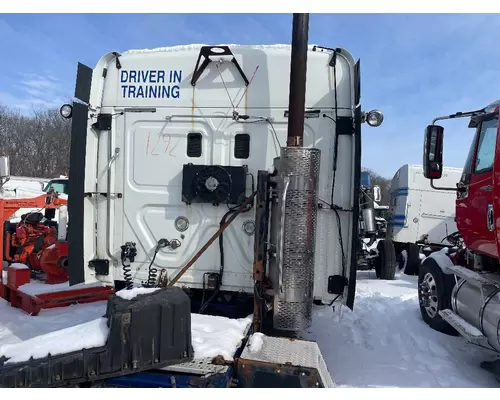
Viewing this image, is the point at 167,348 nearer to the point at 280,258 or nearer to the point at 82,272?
the point at 280,258

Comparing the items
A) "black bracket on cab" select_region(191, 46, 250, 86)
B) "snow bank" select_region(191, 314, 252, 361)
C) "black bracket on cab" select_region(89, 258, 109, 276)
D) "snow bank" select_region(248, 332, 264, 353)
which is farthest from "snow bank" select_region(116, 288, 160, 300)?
"black bracket on cab" select_region(191, 46, 250, 86)

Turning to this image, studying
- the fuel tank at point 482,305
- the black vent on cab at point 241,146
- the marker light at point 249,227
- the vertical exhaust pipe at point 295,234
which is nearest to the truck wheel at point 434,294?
the fuel tank at point 482,305

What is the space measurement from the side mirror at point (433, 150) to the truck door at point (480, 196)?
42cm

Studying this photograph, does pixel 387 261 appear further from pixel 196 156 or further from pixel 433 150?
pixel 196 156

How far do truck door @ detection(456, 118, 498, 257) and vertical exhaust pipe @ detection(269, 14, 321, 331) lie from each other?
74.8 inches

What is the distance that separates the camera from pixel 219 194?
3.98 m

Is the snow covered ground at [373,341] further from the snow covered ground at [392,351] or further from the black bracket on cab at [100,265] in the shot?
the black bracket on cab at [100,265]

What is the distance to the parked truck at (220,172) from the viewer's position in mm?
3406

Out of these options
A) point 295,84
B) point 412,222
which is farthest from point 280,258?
point 412,222

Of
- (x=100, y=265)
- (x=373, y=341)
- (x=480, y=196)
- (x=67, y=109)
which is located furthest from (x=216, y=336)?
(x=480, y=196)

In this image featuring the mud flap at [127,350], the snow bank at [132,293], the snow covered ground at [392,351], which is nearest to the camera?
the mud flap at [127,350]

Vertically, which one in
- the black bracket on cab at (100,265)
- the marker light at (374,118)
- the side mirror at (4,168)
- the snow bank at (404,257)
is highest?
the marker light at (374,118)

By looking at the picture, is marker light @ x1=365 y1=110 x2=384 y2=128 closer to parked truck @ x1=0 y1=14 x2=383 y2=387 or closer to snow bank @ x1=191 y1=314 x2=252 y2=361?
parked truck @ x1=0 y1=14 x2=383 y2=387

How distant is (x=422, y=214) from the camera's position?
11.9m
